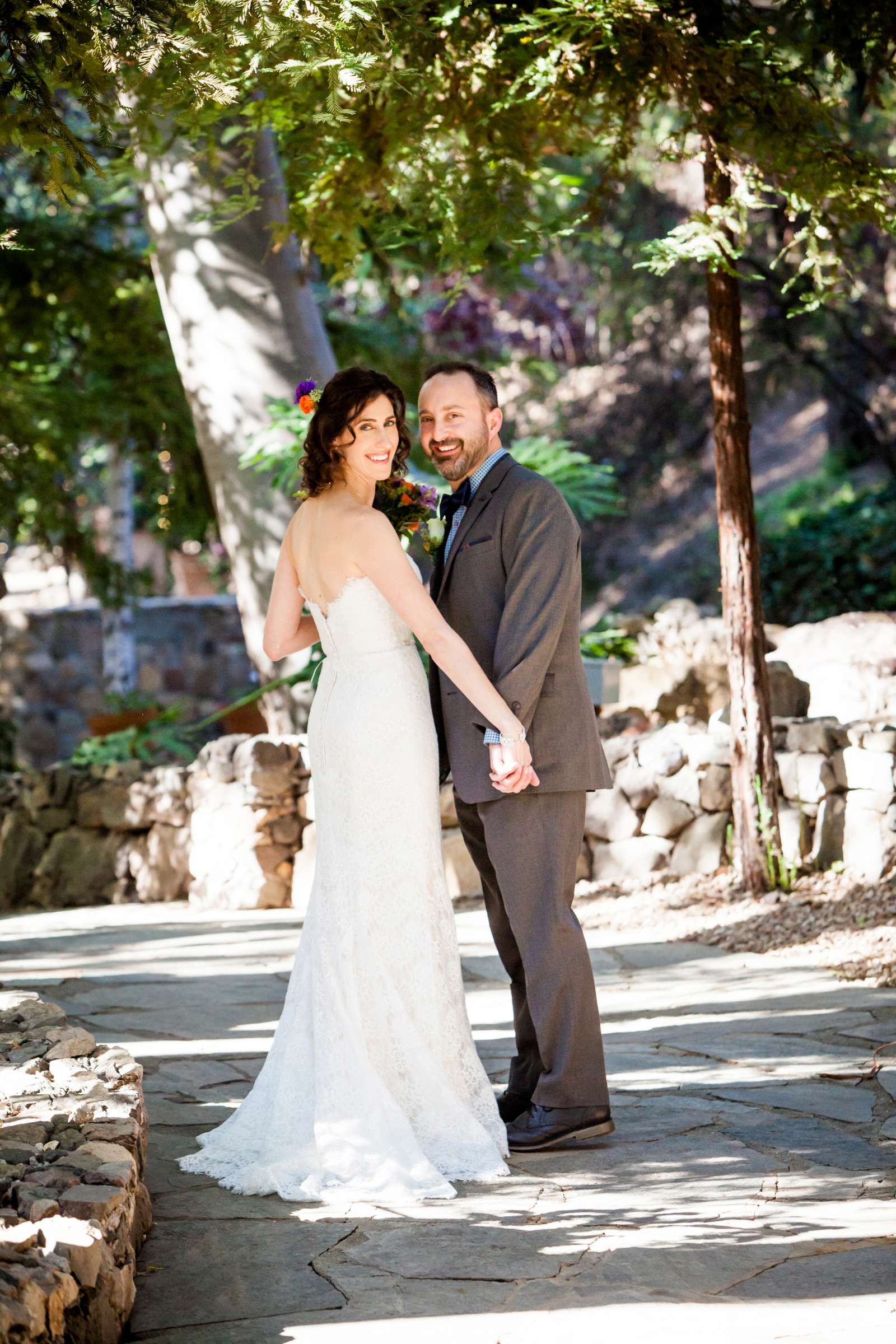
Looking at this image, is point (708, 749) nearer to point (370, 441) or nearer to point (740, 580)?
point (740, 580)

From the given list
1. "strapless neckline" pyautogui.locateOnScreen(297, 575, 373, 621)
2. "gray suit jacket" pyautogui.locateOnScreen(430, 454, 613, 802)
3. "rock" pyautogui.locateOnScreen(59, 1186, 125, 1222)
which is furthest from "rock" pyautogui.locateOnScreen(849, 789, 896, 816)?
"rock" pyautogui.locateOnScreen(59, 1186, 125, 1222)

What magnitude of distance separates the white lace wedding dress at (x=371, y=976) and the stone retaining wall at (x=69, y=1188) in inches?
14.4

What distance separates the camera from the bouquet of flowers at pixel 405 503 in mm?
3965

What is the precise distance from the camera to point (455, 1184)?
3.40 meters

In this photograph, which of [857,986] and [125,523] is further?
[125,523]

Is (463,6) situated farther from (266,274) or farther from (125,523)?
(125,523)

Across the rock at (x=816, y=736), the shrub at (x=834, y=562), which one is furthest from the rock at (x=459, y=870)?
the shrub at (x=834, y=562)

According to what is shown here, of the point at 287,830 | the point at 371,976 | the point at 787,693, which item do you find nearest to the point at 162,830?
the point at 287,830

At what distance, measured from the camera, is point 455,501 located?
13.2ft

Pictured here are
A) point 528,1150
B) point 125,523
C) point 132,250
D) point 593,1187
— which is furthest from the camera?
point 125,523

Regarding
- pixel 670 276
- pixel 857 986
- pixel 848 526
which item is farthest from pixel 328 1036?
pixel 670 276

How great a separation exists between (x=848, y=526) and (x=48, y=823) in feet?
26.7

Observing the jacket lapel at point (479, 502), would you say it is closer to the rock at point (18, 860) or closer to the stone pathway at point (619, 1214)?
the stone pathway at point (619, 1214)

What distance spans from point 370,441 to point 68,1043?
1748mm
